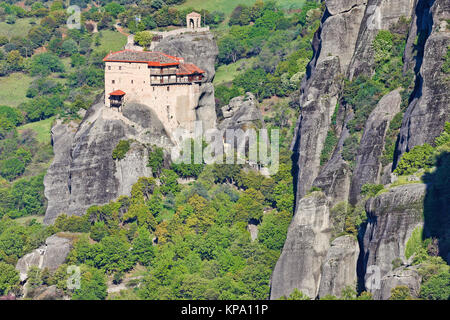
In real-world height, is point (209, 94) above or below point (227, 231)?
above

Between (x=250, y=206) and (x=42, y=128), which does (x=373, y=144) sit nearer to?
(x=250, y=206)

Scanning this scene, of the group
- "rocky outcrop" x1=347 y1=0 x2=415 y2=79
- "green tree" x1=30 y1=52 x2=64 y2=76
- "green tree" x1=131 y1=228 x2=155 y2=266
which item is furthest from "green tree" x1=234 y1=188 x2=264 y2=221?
"green tree" x1=30 y1=52 x2=64 y2=76

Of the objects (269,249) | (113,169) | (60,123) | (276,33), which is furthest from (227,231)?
(276,33)

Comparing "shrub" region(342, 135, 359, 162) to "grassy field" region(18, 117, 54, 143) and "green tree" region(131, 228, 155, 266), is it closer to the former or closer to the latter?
"green tree" region(131, 228, 155, 266)

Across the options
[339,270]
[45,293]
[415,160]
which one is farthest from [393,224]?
[45,293]

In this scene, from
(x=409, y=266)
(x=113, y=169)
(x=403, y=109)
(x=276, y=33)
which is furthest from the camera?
(x=276, y=33)

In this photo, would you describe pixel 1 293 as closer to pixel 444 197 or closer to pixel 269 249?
pixel 269 249
